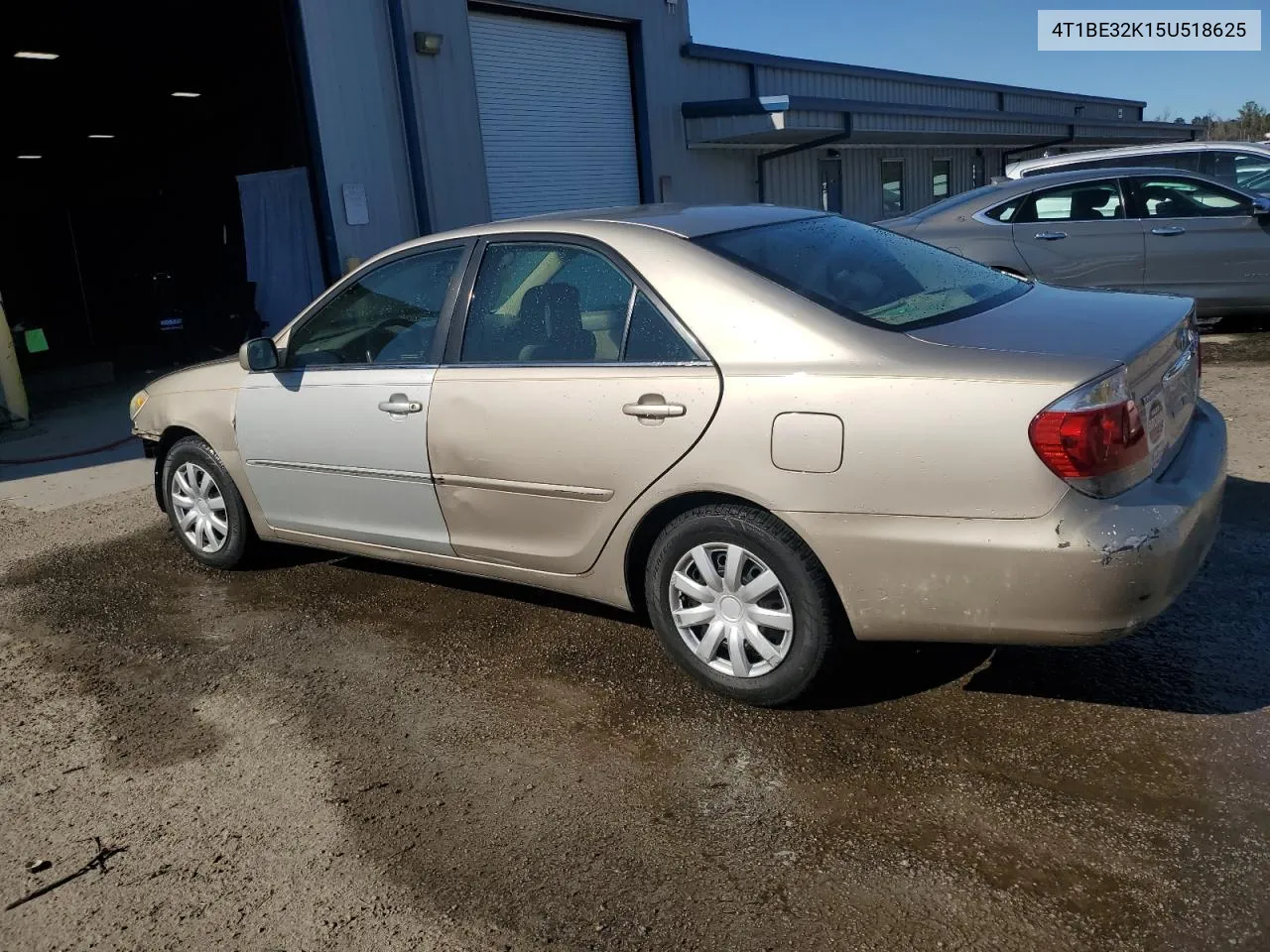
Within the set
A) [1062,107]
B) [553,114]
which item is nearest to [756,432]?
[553,114]

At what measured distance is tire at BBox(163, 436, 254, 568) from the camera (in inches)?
201

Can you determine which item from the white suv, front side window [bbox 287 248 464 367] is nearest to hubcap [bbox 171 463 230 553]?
front side window [bbox 287 248 464 367]

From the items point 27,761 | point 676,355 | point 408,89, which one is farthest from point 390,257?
point 408,89

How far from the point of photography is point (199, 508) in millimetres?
5293

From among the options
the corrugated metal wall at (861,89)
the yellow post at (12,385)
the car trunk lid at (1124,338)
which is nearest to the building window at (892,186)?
the corrugated metal wall at (861,89)

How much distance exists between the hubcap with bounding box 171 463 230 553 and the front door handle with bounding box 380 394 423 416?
1.40 meters

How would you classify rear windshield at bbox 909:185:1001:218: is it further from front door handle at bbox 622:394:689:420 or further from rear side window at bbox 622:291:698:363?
front door handle at bbox 622:394:689:420

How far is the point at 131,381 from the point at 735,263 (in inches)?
446

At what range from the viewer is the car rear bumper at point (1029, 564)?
2807 millimetres

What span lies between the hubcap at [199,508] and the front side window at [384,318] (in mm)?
942

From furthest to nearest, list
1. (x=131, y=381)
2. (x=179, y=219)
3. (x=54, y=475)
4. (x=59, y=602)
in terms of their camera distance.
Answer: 1. (x=179, y=219)
2. (x=131, y=381)
3. (x=54, y=475)
4. (x=59, y=602)

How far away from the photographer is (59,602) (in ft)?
16.7

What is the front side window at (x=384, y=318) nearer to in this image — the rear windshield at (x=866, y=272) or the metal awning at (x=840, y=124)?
the rear windshield at (x=866, y=272)

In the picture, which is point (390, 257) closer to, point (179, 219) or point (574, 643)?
point (574, 643)
